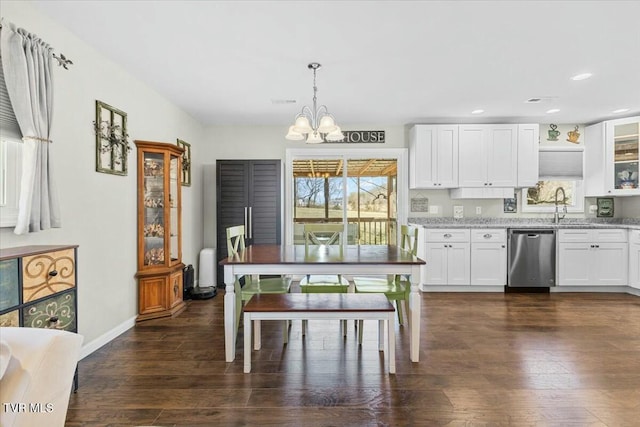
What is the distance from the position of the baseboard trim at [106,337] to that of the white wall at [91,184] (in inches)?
1.5

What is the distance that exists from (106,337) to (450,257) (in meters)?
4.14

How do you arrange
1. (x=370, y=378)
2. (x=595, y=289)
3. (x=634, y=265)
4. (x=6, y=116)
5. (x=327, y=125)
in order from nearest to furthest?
1. (x=6, y=116)
2. (x=370, y=378)
3. (x=327, y=125)
4. (x=634, y=265)
5. (x=595, y=289)

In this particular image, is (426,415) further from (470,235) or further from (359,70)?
(470,235)

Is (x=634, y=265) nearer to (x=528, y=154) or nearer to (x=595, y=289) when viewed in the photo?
(x=595, y=289)

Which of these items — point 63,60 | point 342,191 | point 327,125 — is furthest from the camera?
point 342,191

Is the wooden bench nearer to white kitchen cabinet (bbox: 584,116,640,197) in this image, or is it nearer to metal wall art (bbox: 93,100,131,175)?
metal wall art (bbox: 93,100,131,175)

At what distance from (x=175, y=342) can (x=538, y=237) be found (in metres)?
4.69

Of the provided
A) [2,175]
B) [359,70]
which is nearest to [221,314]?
[2,175]

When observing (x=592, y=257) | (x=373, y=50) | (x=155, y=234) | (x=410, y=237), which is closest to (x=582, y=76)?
(x=373, y=50)

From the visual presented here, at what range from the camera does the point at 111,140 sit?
310 cm

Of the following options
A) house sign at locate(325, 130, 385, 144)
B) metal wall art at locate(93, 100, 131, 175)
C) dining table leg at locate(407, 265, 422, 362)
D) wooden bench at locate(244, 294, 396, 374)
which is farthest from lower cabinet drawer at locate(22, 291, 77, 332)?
house sign at locate(325, 130, 385, 144)

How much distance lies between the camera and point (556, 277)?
15.7 ft

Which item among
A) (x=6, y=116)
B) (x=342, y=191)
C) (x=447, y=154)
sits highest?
(x=447, y=154)

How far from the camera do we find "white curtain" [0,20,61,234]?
202cm
